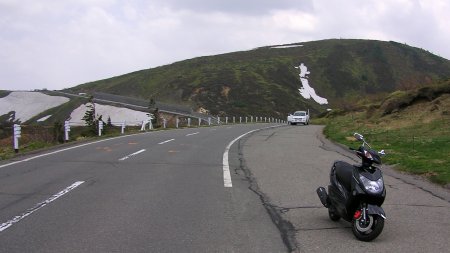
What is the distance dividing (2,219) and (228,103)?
82.6 meters

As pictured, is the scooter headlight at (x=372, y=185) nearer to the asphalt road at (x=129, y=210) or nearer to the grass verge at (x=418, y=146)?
Result: the asphalt road at (x=129, y=210)

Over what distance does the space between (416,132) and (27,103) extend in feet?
189

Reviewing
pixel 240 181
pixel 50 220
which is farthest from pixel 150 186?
pixel 50 220

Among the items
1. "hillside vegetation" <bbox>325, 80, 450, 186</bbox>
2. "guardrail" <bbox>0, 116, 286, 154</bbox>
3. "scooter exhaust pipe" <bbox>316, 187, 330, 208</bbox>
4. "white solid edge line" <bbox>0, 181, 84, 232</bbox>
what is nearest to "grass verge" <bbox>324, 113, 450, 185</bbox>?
"hillside vegetation" <bbox>325, 80, 450, 186</bbox>

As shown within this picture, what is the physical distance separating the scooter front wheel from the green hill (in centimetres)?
7167

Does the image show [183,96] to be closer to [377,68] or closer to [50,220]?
[377,68]

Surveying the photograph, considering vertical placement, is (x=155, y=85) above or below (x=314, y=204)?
above

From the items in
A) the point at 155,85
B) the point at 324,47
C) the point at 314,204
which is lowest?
the point at 314,204

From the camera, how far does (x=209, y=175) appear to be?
12.2 m

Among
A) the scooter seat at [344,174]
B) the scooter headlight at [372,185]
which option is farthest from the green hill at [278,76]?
the scooter headlight at [372,185]

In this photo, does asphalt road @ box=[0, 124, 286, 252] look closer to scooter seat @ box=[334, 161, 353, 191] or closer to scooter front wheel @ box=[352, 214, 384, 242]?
scooter front wheel @ box=[352, 214, 384, 242]

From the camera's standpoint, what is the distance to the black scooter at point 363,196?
6414mm

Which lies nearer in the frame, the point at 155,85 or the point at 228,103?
the point at 228,103

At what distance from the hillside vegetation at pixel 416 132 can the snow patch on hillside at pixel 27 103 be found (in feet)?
146
